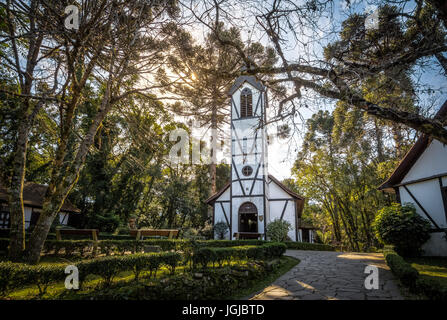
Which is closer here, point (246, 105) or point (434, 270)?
point (434, 270)

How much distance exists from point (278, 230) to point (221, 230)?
4235 millimetres

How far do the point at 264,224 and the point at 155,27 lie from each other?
13511mm

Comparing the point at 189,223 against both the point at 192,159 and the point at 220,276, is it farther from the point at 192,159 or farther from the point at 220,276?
the point at 220,276

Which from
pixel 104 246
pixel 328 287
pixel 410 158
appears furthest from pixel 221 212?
pixel 328 287

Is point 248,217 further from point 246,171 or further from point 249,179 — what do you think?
point 246,171

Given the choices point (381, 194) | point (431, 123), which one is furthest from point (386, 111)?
point (381, 194)

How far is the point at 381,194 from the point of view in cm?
1809

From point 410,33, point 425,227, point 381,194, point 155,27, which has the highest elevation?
point 410,33

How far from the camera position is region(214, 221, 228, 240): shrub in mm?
17188

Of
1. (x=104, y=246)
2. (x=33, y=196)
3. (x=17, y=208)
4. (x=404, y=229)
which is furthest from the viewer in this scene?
(x=33, y=196)

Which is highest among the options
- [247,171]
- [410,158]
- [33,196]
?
[247,171]

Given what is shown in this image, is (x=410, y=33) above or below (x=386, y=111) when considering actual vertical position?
above

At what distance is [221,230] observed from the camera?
17.2 metres
